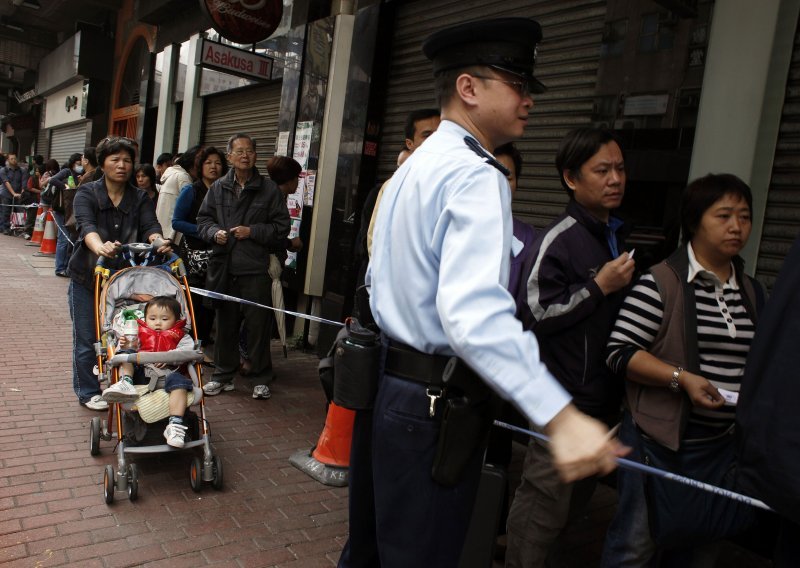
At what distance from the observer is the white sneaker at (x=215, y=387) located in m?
5.68

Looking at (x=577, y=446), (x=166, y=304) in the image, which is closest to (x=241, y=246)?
(x=166, y=304)

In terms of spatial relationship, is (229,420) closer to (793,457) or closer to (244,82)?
(793,457)

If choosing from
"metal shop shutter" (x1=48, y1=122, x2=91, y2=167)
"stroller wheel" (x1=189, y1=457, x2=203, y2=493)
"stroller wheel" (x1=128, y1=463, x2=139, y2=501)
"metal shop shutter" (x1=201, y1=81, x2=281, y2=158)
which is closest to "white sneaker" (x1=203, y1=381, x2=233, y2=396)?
"stroller wheel" (x1=189, y1=457, x2=203, y2=493)

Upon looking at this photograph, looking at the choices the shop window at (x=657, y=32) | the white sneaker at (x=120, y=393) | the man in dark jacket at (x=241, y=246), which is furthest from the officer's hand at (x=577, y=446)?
the man in dark jacket at (x=241, y=246)

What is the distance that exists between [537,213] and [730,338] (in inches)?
121

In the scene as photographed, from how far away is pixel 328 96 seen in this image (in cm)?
748

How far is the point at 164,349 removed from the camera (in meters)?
4.18

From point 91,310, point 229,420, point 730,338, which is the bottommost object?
point 229,420

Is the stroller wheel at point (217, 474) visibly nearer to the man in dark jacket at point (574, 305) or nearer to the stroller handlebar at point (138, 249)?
the stroller handlebar at point (138, 249)

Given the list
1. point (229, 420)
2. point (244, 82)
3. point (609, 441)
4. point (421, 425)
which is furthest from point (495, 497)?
point (244, 82)

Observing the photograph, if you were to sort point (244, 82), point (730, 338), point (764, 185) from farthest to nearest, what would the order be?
point (244, 82), point (764, 185), point (730, 338)

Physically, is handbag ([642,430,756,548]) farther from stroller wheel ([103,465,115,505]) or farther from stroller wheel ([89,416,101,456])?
stroller wheel ([89,416,101,456])

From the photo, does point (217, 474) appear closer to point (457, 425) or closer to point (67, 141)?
point (457, 425)

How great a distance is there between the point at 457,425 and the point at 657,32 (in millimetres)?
3811
